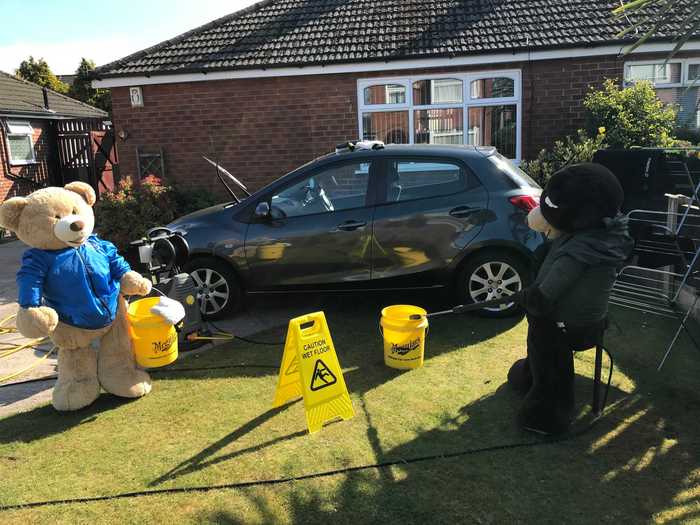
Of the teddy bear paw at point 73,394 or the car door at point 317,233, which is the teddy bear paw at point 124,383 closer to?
the teddy bear paw at point 73,394

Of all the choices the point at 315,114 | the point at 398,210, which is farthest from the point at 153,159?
A: the point at 398,210

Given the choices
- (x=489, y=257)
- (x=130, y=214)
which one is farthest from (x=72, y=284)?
(x=130, y=214)

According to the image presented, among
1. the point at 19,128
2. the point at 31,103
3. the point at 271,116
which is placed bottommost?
the point at 271,116

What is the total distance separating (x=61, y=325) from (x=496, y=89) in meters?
8.75

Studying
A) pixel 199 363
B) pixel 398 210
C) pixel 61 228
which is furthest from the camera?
pixel 398 210

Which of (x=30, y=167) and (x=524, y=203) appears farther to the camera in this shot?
(x=30, y=167)

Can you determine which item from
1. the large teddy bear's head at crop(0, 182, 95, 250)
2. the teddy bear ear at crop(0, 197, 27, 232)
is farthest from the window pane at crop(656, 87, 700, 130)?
the teddy bear ear at crop(0, 197, 27, 232)

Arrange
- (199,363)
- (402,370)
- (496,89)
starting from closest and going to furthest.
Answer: (402,370), (199,363), (496,89)

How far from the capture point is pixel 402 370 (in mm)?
4453

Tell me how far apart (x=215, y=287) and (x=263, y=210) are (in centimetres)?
95

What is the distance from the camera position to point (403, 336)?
4352 millimetres

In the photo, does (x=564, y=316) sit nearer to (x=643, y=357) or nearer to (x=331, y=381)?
(x=331, y=381)

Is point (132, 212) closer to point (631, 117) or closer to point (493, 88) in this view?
point (493, 88)

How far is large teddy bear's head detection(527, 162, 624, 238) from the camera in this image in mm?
3207
